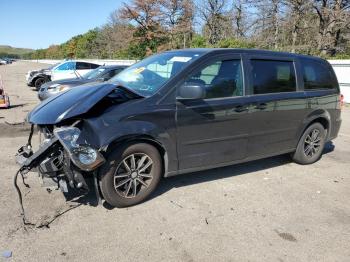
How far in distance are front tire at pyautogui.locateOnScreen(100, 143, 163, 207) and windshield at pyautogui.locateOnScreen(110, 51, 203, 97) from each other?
2.38 ft

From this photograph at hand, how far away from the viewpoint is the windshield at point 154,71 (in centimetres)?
447

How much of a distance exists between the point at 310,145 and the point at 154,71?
125 inches

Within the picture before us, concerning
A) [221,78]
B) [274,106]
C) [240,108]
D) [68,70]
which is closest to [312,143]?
[274,106]

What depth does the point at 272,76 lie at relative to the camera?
5.34m

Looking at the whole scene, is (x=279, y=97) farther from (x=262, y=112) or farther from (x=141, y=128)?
(x=141, y=128)

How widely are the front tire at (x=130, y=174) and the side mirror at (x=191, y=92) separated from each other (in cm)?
72

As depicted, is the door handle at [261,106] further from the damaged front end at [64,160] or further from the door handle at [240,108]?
the damaged front end at [64,160]

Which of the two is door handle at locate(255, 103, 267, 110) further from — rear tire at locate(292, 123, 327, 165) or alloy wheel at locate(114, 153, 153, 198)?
alloy wheel at locate(114, 153, 153, 198)

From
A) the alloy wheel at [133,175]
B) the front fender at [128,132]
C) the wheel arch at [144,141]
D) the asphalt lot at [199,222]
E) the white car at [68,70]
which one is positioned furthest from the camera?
the white car at [68,70]

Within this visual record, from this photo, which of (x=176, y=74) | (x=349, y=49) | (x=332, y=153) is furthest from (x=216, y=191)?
(x=349, y=49)

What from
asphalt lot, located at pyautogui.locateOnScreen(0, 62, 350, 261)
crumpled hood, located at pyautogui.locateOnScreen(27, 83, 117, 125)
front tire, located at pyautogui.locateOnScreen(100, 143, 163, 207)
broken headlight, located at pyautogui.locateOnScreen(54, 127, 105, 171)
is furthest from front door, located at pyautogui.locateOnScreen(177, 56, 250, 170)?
broken headlight, located at pyautogui.locateOnScreen(54, 127, 105, 171)

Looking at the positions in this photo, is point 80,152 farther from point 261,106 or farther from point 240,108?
point 261,106

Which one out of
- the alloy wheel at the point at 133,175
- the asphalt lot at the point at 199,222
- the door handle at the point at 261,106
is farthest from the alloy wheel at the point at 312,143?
the alloy wheel at the point at 133,175

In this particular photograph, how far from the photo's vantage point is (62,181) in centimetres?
392
